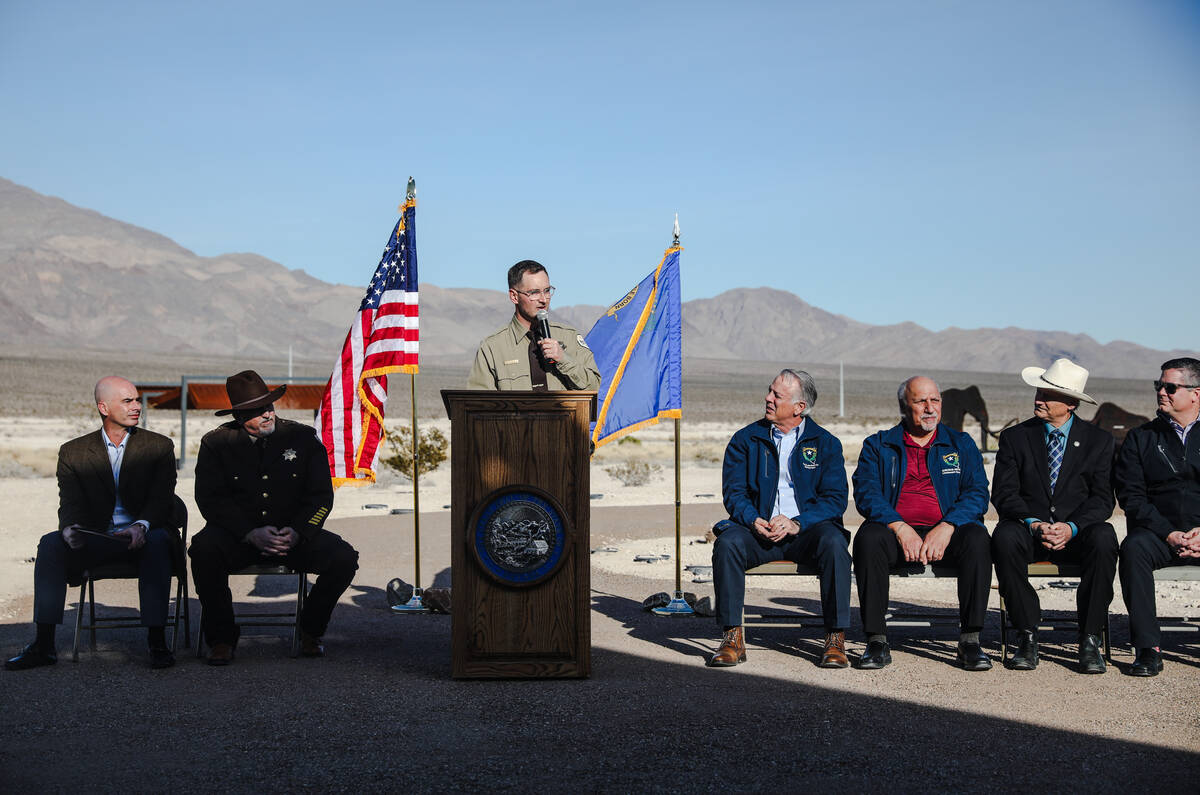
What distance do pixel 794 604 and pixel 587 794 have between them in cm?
459

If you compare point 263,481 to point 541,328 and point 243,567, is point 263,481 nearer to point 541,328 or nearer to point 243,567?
point 243,567

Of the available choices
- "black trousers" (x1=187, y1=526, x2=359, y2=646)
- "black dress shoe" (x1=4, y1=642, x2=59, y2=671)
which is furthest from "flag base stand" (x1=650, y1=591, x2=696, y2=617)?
"black dress shoe" (x1=4, y1=642, x2=59, y2=671)

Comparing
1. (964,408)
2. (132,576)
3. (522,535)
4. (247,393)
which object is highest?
(247,393)

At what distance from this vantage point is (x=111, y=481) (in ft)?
21.3

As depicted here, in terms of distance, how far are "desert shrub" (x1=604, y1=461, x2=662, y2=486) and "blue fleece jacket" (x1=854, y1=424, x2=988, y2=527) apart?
A: 13591 millimetres

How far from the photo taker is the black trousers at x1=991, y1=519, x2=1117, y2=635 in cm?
616

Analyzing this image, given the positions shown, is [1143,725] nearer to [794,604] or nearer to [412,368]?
[794,604]

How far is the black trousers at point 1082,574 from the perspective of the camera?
6164mm

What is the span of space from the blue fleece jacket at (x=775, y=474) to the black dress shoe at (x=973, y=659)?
94 cm

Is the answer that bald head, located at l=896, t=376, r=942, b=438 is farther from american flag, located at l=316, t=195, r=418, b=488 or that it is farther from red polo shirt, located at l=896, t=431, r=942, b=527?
american flag, located at l=316, t=195, r=418, b=488

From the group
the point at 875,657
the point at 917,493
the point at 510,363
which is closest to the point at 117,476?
the point at 510,363

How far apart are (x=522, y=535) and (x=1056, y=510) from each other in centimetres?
287

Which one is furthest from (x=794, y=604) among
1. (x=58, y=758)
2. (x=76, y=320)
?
(x=76, y=320)

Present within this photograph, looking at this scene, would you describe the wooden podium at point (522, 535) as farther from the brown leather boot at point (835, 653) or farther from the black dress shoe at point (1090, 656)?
the black dress shoe at point (1090, 656)
